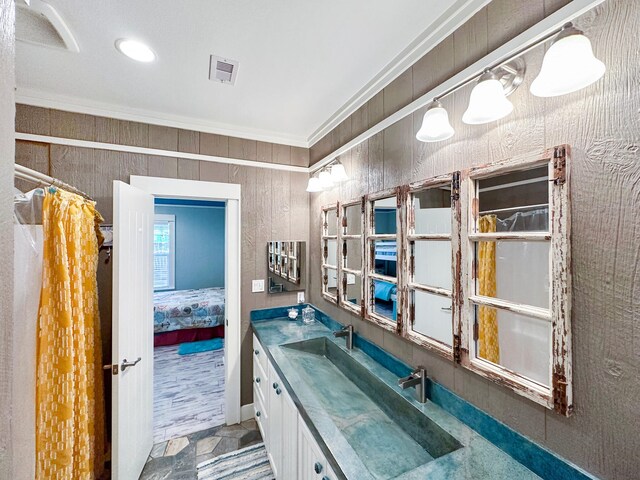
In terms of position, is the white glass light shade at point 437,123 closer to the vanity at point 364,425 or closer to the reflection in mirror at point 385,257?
the reflection in mirror at point 385,257

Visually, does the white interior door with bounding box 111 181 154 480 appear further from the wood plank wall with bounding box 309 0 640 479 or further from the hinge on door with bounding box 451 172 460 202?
the wood plank wall with bounding box 309 0 640 479

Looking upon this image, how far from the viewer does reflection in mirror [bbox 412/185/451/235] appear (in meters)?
1.24

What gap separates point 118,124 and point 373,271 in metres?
2.19

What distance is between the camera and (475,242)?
1.11 m

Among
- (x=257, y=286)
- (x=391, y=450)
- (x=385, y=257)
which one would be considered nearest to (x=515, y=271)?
(x=385, y=257)

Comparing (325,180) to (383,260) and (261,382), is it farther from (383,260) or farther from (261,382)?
(261,382)

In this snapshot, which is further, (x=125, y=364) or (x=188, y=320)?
(x=188, y=320)

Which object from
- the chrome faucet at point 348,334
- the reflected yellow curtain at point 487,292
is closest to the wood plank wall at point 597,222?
the reflected yellow curtain at point 487,292

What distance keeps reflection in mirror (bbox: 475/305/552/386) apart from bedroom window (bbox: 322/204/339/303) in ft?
3.92

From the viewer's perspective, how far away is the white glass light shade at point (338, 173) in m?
1.96

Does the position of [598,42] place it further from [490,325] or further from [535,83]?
[490,325]

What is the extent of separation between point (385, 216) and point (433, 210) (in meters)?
0.36

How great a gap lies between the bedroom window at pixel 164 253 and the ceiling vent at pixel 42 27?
4.40m

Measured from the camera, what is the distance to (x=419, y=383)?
4.17 feet
